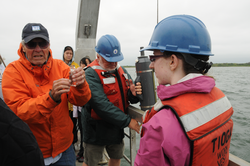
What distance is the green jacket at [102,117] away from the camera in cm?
194

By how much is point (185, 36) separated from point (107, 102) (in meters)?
1.21

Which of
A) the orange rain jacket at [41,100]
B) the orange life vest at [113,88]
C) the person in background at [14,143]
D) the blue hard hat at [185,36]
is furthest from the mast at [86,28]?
the person in background at [14,143]

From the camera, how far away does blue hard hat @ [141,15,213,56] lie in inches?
40.6

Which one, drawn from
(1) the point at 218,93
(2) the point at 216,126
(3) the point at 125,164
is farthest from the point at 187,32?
(3) the point at 125,164

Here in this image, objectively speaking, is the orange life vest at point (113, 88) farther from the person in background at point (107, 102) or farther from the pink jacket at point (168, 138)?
the pink jacket at point (168, 138)

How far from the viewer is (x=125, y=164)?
15.3 feet

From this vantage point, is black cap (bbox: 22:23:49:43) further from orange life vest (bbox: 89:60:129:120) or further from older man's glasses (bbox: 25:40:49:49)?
orange life vest (bbox: 89:60:129:120)

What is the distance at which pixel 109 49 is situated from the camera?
2221mm

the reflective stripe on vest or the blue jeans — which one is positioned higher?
the reflective stripe on vest

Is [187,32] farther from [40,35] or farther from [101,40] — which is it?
[101,40]

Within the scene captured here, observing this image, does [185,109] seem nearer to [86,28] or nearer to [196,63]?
[196,63]

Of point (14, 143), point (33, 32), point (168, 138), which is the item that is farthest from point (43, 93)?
point (168, 138)

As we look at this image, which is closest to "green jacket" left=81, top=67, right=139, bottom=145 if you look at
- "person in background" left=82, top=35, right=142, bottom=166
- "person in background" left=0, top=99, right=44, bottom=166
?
"person in background" left=82, top=35, right=142, bottom=166

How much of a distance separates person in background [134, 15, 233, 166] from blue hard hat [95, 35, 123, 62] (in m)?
1.19
